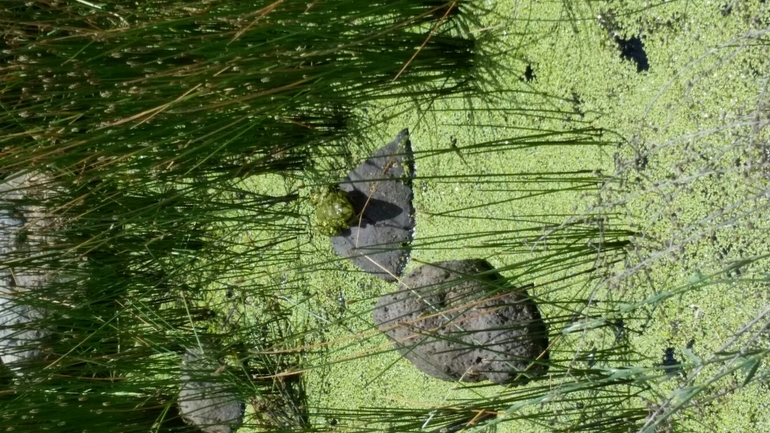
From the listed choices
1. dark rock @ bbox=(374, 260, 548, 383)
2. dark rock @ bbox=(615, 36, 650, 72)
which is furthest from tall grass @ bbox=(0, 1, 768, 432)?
dark rock @ bbox=(615, 36, 650, 72)

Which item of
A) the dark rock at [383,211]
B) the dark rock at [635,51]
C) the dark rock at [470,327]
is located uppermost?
the dark rock at [635,51]

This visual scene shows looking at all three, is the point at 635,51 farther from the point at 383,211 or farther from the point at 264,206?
the point at 264,206

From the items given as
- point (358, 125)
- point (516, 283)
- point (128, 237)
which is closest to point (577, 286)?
point (516, 283)

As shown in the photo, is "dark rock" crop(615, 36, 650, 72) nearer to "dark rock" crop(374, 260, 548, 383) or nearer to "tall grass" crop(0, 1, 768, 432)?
"tall grass" crop(0, 1, 768, 432)

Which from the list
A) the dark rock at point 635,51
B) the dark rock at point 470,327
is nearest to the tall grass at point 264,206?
the dark rock at point 470,327

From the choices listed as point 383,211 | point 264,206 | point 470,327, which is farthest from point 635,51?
point 264,206

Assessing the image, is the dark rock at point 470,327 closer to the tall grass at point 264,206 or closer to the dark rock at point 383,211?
the tall grass at point 264,206
